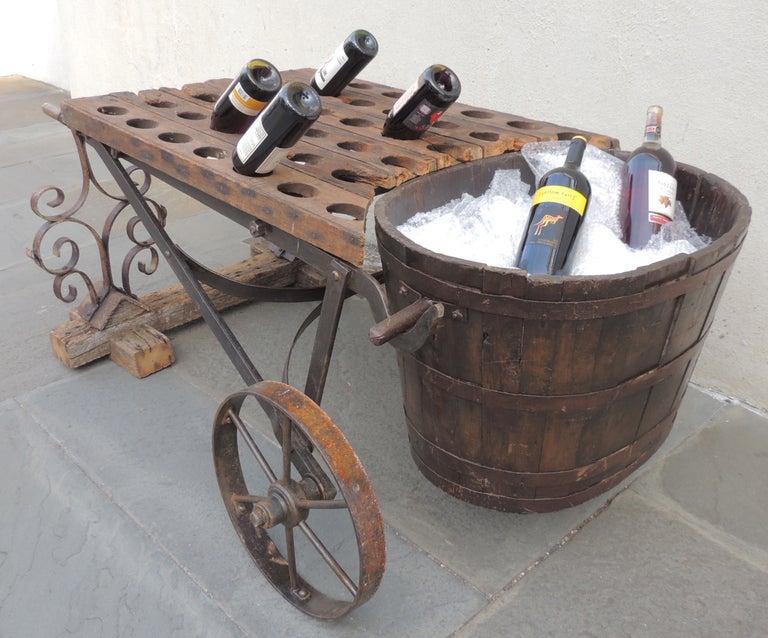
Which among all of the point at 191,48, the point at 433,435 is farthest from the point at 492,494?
the point at 191,48

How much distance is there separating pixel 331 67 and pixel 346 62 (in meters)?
0.07

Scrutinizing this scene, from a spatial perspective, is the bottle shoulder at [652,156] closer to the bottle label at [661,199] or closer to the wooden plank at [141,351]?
the bottle label at [661,199]

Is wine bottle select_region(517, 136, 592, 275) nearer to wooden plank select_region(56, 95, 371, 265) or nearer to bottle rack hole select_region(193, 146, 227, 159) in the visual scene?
wooden plank select_region(56, 95, 371, 265)

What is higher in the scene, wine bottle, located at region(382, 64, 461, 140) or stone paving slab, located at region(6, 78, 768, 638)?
wine bottle, located at region(382, 64, 461, 140)

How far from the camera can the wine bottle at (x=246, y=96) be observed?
2.00 meters

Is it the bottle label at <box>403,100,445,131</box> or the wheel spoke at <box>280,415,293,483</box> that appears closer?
the wheel spoke at <box>280,415,293,483</box>

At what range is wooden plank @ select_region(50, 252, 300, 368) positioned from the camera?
9.17 feet

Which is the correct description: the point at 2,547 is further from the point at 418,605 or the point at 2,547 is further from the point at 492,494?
the point at 492,494

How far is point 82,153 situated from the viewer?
2539mm

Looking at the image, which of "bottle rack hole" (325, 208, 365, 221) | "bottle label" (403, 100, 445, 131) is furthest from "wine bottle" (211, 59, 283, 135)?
"bottle rack hole" (325, 208, 365, 221)

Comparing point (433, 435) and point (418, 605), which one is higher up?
point (433, 435)

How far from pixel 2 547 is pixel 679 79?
248 centimetres

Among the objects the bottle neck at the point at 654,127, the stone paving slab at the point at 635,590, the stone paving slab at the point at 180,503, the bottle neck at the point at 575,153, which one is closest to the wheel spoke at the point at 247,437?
the stone paving slab at the point at 180,503

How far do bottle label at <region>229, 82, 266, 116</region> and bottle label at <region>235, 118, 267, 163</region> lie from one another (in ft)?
0.92
